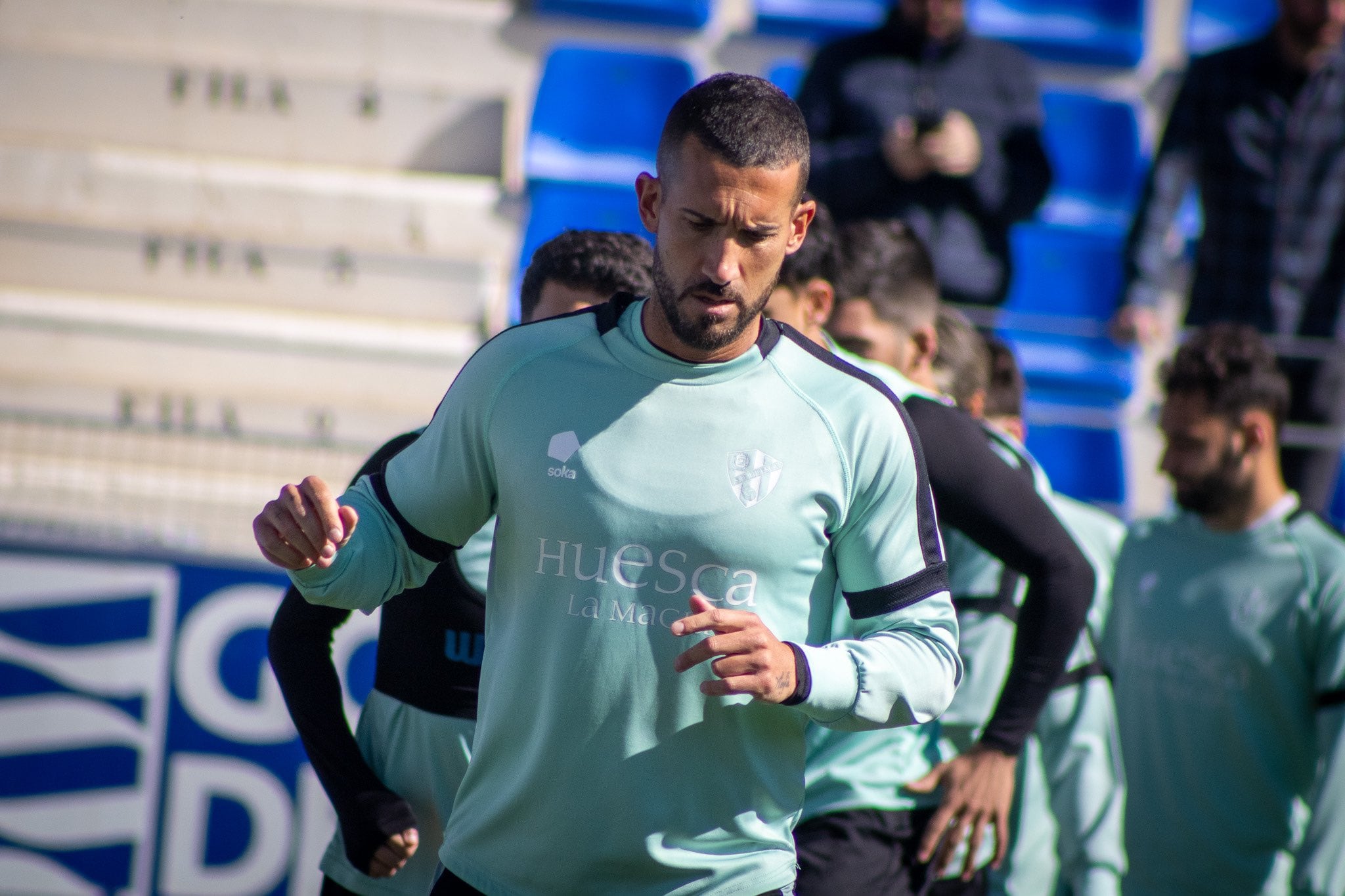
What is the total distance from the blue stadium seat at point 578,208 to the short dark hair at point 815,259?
3208 millimetres

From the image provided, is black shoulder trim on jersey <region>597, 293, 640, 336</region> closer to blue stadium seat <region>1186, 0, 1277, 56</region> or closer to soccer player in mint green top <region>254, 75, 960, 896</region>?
soccer player in mint green top <region>254, 75, 960, 896</region>

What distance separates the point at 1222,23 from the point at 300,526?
6.68m

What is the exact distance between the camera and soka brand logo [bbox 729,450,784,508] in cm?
187

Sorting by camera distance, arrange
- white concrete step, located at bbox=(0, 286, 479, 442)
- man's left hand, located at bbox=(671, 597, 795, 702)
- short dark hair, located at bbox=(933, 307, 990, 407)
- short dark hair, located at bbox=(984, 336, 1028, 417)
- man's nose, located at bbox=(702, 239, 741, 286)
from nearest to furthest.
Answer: man's left hand, located at bbox=(671, 597, 795, 702)
man's nose, located at bbox=(702, 239, 741, 286)
short dark hair, located at bbox=(933, 307, 990, 407)
short dark hair, located at bbox=(984, 336, 1028, 417)
white concrete step, located at bbox=(0, 286, 479, 442)

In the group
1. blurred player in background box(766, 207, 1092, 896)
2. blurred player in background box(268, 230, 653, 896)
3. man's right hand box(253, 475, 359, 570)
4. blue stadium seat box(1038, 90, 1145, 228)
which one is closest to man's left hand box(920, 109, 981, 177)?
blue stadium seat box(1038, 90, 1145, 228)

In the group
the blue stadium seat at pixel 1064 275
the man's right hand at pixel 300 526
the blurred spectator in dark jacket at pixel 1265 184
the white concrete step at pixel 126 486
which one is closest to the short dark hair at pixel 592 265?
the man's right hand at pixel 300 526

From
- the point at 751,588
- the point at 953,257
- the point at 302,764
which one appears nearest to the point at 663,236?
the point at 751,588

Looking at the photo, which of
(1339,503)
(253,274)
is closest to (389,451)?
(253,274)

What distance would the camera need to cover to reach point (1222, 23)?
7102 mm

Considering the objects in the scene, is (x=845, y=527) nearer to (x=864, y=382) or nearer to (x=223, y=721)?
(x=864, y=382)

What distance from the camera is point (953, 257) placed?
5.34 m

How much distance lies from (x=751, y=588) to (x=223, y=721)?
306cm

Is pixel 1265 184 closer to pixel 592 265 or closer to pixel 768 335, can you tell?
pixel 592 265

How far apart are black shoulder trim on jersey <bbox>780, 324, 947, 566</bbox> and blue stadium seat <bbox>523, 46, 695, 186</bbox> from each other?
14.8ft
